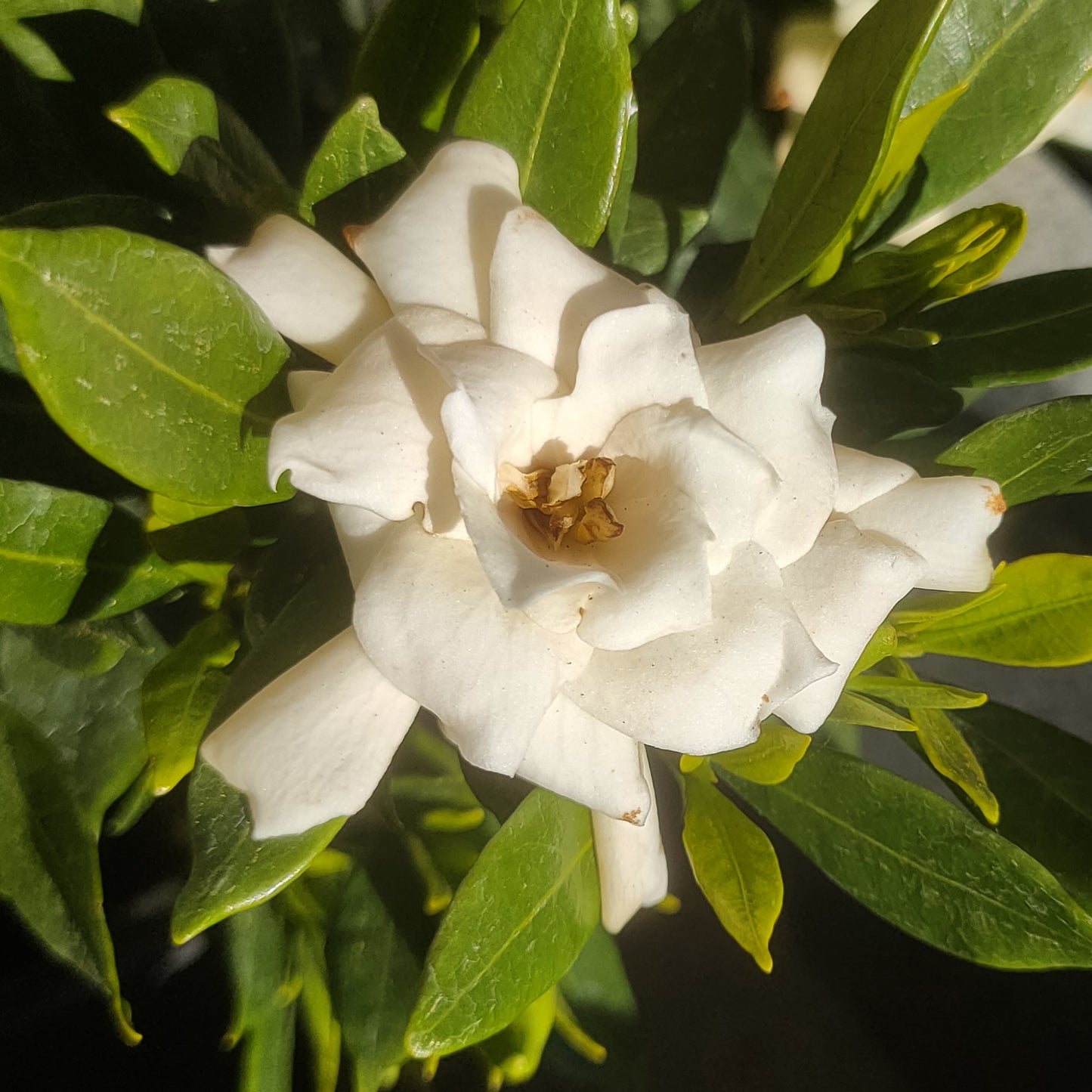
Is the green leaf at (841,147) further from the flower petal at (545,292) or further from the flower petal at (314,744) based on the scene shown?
the flower petal at (314,744)

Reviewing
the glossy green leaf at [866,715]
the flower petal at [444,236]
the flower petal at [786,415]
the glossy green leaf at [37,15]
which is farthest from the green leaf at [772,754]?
the glossy green leaf at [37,15]

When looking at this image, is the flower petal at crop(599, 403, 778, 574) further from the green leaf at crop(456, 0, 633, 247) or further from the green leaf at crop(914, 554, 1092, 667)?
the green leaf at crop(914, 554, 1092, 667)

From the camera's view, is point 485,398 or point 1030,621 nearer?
point 485,398

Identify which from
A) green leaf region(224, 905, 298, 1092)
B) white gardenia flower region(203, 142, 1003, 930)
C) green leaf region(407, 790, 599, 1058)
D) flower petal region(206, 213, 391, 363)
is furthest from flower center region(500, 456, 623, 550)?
green leaf region(224, 905, 298, 1092)

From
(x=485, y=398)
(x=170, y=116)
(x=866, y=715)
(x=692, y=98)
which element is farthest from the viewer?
(x=692, y=98)

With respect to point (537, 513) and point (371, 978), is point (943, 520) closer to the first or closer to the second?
point (537, 513)

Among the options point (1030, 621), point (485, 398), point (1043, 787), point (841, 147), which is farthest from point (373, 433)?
point (1043, 787)

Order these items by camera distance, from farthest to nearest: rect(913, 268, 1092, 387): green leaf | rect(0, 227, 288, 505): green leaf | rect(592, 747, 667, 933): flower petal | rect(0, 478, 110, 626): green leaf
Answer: rect(913, 268, 1092, 387): green leaf → rect(592, 747, 667, 933): flower petal → rect(0, 478, 110, 626): green leaf → rect(0, 227, 288, 505): green leaf
